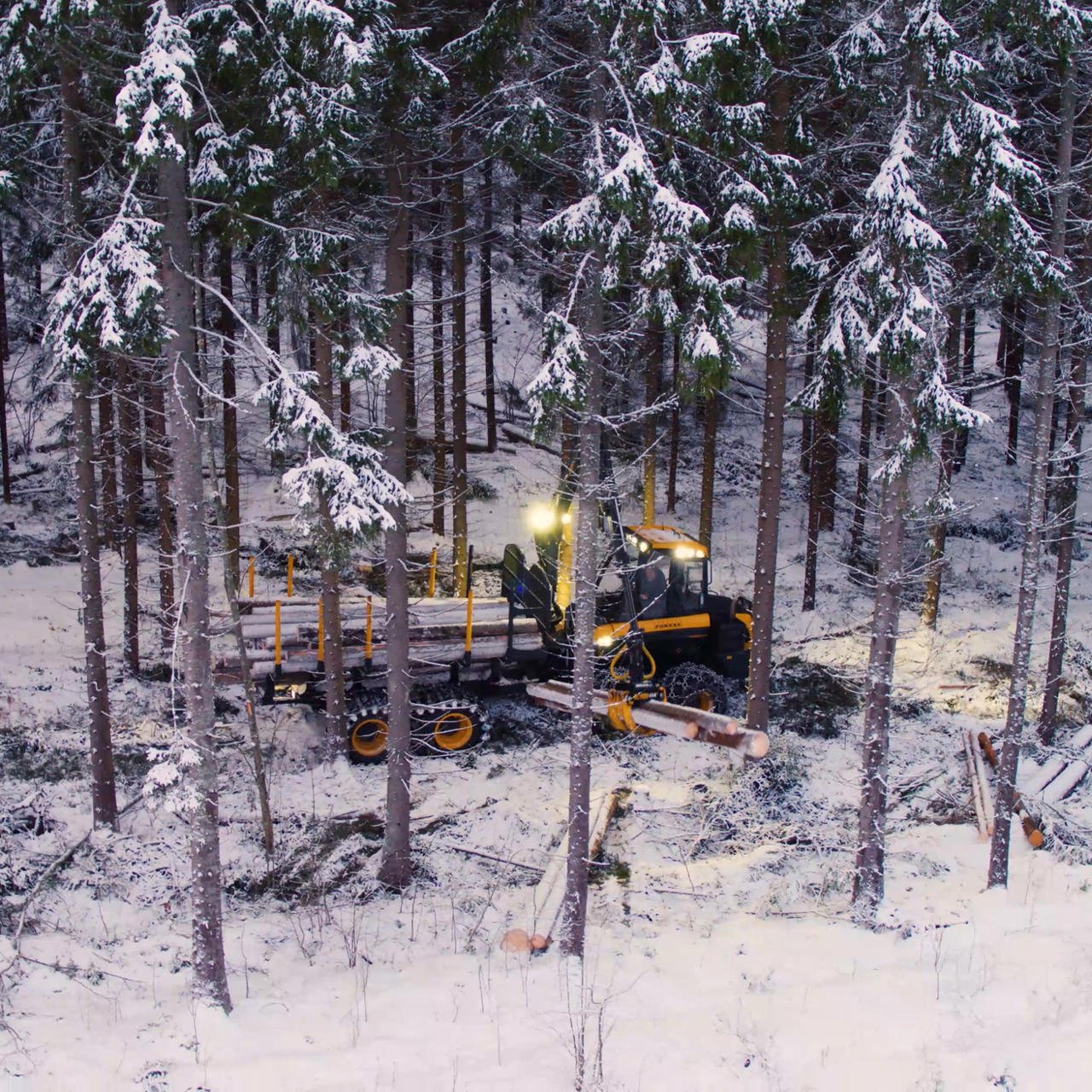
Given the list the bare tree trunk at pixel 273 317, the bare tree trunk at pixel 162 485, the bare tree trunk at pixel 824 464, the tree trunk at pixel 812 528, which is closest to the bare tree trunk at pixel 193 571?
the bare tree trunk at pixel 273 317

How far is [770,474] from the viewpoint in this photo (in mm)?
13742

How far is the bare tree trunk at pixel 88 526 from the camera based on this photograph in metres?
10.3

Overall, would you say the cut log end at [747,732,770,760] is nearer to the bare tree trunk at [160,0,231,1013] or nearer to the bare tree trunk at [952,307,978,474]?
the bare tree trunk at [160,0,231,1013]

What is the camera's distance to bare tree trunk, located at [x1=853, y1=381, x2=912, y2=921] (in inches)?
410

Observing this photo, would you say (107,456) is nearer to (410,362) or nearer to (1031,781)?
(410,362)

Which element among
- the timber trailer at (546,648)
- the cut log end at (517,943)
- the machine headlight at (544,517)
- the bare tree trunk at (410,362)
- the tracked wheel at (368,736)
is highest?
the bare tree trunk at (410,362)

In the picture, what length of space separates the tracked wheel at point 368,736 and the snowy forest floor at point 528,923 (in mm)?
256

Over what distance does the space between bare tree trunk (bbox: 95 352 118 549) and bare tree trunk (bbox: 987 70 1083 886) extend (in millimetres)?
11807

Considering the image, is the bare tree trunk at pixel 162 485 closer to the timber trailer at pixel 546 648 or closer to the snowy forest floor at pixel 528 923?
the snowy forest floor at pixel 528 923

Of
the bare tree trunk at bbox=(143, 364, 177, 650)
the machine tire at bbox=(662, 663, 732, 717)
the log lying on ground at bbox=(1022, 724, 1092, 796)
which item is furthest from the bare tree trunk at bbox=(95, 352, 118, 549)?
the log lying on ground at bbox=(1022, 724, 1092, 796)

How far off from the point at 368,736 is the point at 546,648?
3.22m

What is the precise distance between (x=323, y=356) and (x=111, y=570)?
10800 mm

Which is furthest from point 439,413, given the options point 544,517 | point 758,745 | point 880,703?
point 880,703

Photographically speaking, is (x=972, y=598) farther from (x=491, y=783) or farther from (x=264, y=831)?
(x=264, y=831)
